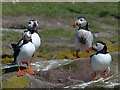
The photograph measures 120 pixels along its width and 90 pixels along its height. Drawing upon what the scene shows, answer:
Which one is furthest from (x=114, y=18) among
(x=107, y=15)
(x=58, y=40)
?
(x=58, y=40)

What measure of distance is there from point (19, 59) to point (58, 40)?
605 inches

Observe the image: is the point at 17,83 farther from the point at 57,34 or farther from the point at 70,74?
the point at 57,34

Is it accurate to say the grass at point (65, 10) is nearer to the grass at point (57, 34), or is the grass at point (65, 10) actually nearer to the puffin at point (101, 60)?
the grass at point (57, 34)

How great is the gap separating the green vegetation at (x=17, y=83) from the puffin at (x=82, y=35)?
136 inches

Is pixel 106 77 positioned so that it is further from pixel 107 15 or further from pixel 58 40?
pixel 107 15

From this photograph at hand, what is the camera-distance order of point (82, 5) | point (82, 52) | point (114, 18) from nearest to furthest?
point (82, 52), point (114, 18), point (82, 5)

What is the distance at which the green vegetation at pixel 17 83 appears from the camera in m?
16.2

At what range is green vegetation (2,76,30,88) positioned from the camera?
53.2 ft

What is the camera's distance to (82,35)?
63.4ft

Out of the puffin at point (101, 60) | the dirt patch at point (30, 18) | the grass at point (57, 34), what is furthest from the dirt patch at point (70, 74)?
the dirt patch at point (30, 18)

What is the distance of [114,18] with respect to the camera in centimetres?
4075

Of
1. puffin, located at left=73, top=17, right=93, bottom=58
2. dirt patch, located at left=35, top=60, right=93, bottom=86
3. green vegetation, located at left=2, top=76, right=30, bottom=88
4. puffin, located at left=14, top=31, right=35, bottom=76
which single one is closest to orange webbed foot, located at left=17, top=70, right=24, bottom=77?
puffin, located at left=14, top=31, right=35, bottom=76

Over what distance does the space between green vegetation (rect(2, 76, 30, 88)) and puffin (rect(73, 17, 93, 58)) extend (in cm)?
345

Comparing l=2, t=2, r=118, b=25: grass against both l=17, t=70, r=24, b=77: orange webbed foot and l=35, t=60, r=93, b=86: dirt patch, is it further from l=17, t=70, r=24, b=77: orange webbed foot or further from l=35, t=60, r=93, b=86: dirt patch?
l=17, t=70, r=24, b=77: orange webbed foot
